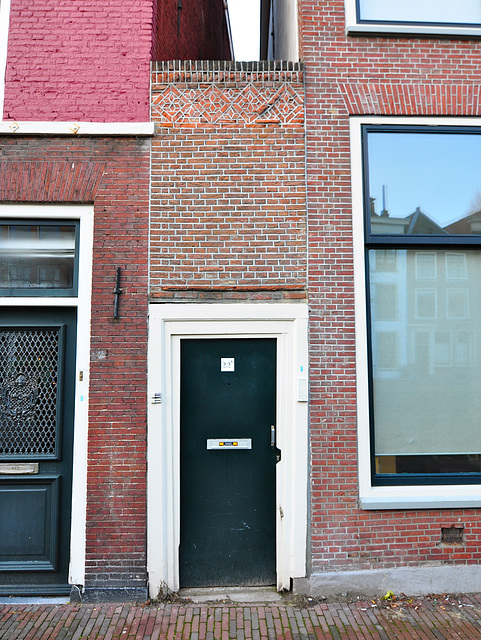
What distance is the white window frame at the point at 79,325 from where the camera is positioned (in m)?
4.61

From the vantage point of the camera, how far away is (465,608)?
4359 mm

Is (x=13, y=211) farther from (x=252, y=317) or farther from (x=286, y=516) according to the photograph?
(x=286, y=516)

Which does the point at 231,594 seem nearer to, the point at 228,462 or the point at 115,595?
the point at 115,595

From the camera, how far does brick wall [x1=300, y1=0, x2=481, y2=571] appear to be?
463 cm

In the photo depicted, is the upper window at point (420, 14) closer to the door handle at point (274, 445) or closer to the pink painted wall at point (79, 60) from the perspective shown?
the pink painted wall at point (79, 60)

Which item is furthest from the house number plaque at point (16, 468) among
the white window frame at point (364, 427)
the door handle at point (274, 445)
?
the white window frame at point (364, 427)

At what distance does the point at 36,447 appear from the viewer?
4770 millimetres

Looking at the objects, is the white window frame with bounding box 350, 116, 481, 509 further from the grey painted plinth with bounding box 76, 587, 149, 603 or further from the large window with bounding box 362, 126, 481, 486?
the grey painted plinth with bounding box 76, 587, 149, 603

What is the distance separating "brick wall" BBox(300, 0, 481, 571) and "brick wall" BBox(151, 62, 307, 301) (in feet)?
0.72

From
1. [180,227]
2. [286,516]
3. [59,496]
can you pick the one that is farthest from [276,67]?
[59,496]

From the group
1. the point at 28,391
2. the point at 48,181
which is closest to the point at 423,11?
the point at 48,181

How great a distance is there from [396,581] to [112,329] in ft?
11.7

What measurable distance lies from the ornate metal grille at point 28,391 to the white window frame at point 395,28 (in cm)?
435

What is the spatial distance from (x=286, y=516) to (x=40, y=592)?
2.42m
